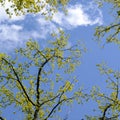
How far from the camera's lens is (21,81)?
23281 millimetres

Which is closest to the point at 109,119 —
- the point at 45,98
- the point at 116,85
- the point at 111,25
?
the point at 116,85

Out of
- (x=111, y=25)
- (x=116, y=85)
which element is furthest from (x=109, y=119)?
(x=111, y=25)

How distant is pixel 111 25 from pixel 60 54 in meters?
3.70

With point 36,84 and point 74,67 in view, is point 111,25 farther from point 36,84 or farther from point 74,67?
point 36,84

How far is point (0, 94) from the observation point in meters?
24.0

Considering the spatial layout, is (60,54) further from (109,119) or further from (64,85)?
(109,119)

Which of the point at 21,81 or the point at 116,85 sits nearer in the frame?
the point at 21,81

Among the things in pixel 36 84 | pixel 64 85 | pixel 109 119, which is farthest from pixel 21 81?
pixel 109 119

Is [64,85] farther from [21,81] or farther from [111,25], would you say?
[111,25]

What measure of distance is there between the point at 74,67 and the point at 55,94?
2150 mm

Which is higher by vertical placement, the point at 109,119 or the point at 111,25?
the point at 111,25

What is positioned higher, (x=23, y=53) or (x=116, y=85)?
(x=23, y=53)

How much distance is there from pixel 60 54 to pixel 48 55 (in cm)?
83

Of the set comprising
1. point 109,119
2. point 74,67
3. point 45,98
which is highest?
point 74,67
